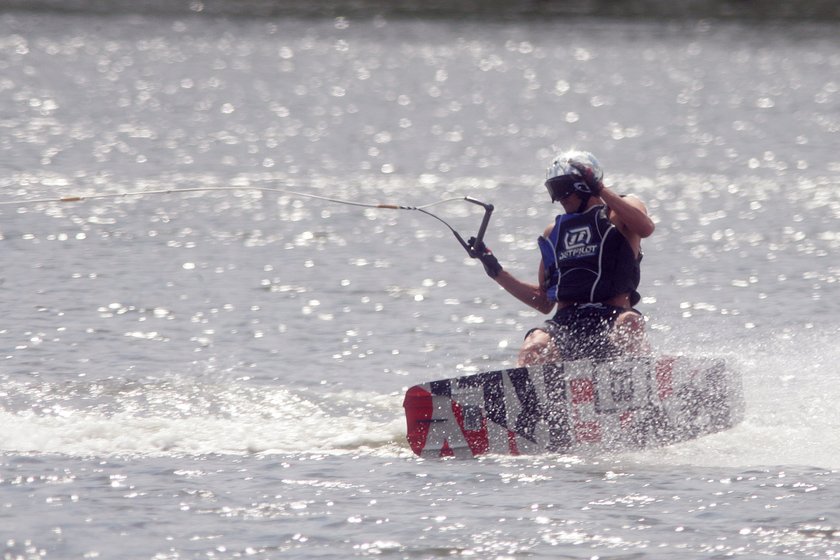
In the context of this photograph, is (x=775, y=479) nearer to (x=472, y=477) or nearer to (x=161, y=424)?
(x=472, y=477)

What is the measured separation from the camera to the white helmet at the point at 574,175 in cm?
1052

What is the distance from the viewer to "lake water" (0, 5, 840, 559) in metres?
8.92

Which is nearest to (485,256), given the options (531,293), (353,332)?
(531,293)

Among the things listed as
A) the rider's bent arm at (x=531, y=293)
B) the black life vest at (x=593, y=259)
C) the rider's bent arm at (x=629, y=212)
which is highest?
the rider's bent arm at (x=629, y=212)

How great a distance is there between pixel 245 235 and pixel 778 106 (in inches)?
1299

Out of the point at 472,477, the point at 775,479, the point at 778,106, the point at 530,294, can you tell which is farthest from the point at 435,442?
the point at 778,106

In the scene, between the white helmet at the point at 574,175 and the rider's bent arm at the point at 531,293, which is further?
the rider's bent arm at the point at 531,293

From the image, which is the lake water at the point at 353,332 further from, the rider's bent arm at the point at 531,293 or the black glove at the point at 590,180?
the black glove at the point at 590,180

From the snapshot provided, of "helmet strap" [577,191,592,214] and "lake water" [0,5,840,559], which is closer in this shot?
"lake water" [0,5,840,559]

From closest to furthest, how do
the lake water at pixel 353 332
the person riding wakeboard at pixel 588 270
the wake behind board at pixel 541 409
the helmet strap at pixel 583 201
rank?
the lake water at pixel 353 332 → the wake behind board at pixel 541 409 → the person riding wakeboard at pixel 588 270 → the helmet strap at pixel 583 201

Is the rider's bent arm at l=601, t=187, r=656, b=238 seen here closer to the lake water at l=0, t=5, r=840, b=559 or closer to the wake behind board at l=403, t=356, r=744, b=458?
the wake behind board at l=403, t=356, r=744, b=458

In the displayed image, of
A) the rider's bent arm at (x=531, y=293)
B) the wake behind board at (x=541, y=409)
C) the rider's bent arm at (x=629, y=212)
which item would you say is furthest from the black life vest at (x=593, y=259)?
the wake behind board at (x=541, y=409)

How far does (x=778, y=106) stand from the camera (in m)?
51.6

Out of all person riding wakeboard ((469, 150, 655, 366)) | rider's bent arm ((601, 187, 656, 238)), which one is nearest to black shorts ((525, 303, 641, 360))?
person riding wakeboard ((469, 150, 655, 366))
